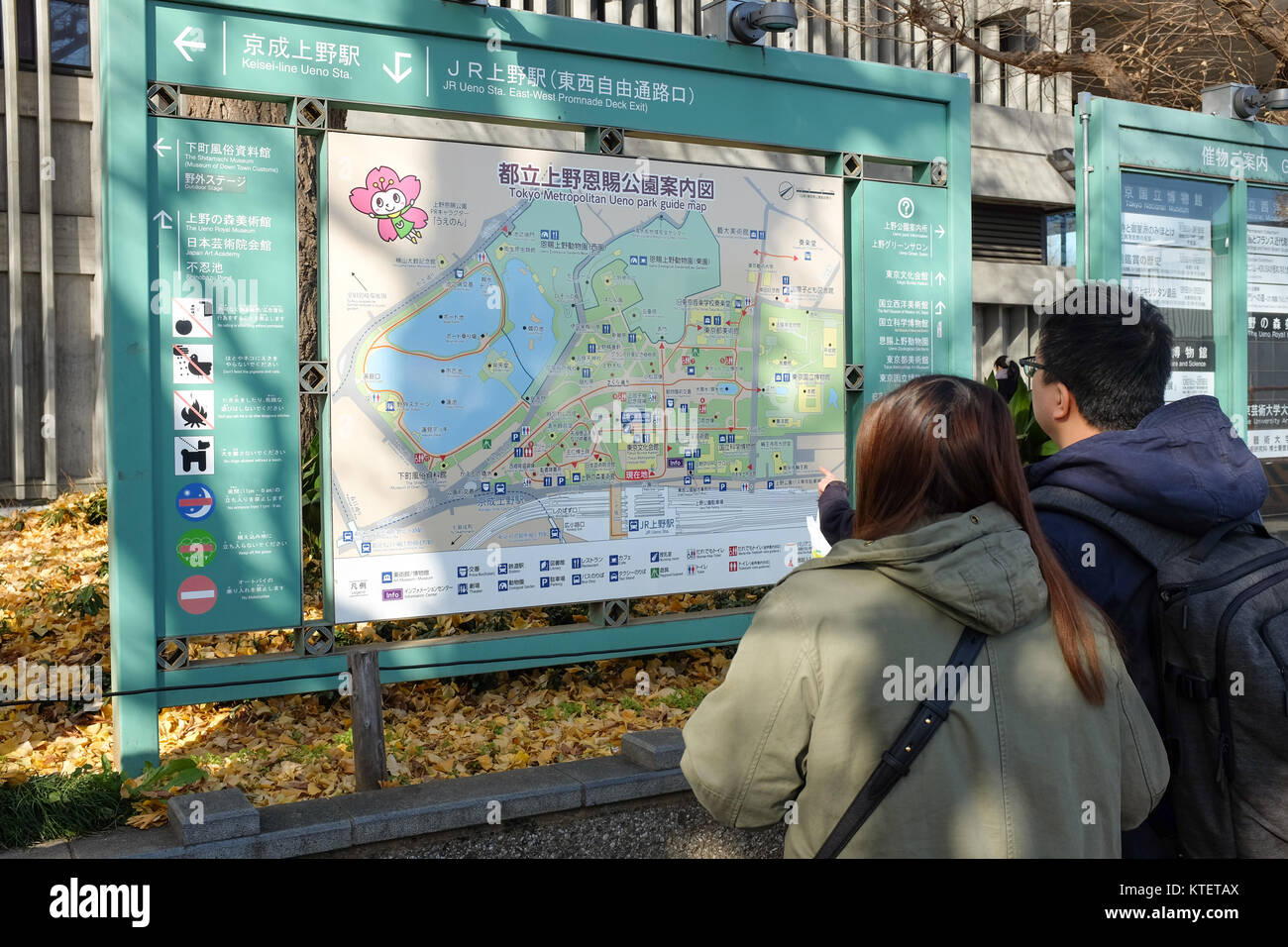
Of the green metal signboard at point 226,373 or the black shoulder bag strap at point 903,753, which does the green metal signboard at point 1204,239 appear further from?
the black shoulder bag strap at point 903,753

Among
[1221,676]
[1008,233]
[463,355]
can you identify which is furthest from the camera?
[1008,233]

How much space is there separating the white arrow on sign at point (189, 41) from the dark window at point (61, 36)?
26.0ft

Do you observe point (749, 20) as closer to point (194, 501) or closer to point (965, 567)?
point (194, 501)

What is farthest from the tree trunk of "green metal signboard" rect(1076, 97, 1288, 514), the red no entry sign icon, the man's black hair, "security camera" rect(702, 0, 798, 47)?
the man's black hair

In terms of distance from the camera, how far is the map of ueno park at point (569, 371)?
481cm

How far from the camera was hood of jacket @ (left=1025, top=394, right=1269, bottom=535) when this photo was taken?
2479mm

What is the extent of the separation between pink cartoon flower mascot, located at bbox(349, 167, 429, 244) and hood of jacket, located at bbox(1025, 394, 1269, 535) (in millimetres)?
3117

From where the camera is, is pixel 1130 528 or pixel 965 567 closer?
pixel 965 567

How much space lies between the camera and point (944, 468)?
2.05 m

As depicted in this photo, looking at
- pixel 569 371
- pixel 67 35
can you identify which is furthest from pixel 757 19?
pixel 67 35

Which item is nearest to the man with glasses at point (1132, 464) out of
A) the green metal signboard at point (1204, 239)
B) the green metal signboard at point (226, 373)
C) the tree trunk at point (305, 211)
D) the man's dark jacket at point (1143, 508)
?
the man's dark jacket at point (1143, 508)

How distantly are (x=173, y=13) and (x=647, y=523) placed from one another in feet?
9.81

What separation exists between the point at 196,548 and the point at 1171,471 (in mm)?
3596

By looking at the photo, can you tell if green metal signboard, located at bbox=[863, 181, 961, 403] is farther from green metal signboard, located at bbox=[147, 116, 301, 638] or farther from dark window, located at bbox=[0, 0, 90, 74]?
dark window, located at bbox=[0, 0, 90, 74]
